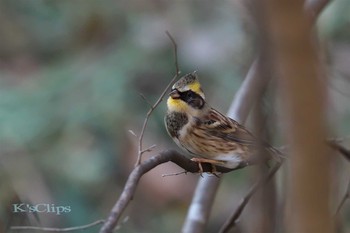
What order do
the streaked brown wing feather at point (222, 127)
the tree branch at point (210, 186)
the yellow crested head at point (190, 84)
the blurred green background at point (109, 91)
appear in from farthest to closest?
the blurred green background at point (109, 91) < the tree branch at point (210, 186) < the streaked brown wing feather at point (222, 127) < the yellow crested head at point (190, 84)

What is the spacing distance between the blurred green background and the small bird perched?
3.03 ft

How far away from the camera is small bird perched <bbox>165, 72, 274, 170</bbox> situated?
1.25 meters

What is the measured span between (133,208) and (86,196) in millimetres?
213

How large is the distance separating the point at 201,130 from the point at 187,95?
188mm

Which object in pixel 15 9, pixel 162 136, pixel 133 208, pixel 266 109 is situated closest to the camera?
pixel 266 109

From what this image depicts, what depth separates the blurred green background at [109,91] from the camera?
258cm

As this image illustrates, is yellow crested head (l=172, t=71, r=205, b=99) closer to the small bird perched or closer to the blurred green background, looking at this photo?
the small bird perched

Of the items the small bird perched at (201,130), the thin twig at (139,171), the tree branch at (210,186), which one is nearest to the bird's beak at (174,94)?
the small bird perched at (201,130)

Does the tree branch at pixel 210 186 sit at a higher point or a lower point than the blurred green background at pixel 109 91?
higher

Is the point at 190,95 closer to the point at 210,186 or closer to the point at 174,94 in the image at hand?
the point at 174,94

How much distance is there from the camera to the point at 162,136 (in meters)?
2.61

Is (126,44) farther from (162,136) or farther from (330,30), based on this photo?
(330,30)

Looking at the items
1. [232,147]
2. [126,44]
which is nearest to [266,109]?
[232,147]

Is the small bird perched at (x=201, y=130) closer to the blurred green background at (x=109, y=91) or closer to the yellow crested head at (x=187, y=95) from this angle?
the yellow crested head at (x=187, y=95)
